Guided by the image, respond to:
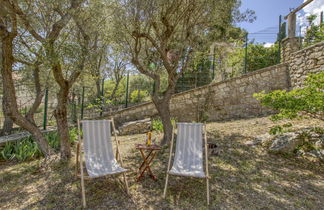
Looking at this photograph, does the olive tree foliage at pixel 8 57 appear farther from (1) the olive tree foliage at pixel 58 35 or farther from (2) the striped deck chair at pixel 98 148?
(2) the striped deck chair at pixel 98 148

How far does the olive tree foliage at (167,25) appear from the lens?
14.7ft

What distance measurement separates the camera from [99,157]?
11.0 feet

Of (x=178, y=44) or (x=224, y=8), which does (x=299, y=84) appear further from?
(x=178, y=44)

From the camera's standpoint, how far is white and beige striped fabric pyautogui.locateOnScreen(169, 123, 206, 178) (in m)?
3.13

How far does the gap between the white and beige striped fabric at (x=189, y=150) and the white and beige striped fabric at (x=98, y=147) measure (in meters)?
→ 0.97

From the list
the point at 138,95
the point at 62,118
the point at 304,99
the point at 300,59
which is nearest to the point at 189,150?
the point at 304,99

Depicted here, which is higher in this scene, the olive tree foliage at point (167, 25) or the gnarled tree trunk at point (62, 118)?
the olive tree foliage at point (167, 25)

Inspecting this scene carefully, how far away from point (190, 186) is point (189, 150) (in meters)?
0.58

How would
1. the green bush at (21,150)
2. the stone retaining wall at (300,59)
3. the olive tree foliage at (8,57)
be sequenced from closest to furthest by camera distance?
the olive tree foliage at (8,57)
the green bush at (21,150)
the stone retaining wall at (300,59)

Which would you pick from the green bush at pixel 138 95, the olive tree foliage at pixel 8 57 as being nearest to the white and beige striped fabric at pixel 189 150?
the olive tree foliage at pixel 8 57

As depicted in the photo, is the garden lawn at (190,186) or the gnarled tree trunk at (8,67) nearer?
the garden lawn at (190,186)

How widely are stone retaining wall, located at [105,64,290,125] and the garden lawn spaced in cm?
314

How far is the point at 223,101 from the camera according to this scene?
24.5 ft

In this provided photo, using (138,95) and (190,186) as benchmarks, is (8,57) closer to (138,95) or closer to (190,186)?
(190,186)
